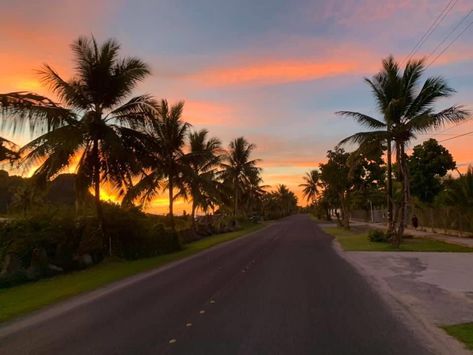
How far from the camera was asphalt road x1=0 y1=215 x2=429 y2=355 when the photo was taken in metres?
7.18

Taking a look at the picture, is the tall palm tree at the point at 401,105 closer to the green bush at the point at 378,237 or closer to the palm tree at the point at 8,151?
the green bush at the point at 378,237

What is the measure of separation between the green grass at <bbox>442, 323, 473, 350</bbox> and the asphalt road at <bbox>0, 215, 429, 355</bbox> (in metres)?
0.67

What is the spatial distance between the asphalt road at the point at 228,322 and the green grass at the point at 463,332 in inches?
26.2

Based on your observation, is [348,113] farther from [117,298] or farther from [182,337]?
[182,337]

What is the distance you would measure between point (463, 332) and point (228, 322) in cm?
373

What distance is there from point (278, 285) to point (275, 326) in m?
4.96

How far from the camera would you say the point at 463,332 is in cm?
783

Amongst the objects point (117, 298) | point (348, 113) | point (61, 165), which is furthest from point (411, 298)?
point (348, 113)

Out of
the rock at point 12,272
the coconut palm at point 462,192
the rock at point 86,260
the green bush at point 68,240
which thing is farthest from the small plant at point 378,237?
the rock at point 12,272

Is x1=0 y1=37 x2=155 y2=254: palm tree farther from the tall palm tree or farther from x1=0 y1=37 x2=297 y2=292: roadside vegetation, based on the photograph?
the tall palm tree

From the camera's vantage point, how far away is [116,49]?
22875mm

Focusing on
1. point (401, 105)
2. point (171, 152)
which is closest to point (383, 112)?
point (401, 105)

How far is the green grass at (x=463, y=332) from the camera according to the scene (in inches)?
286

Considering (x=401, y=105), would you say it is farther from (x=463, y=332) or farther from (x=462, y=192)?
(x=463, y=332)
